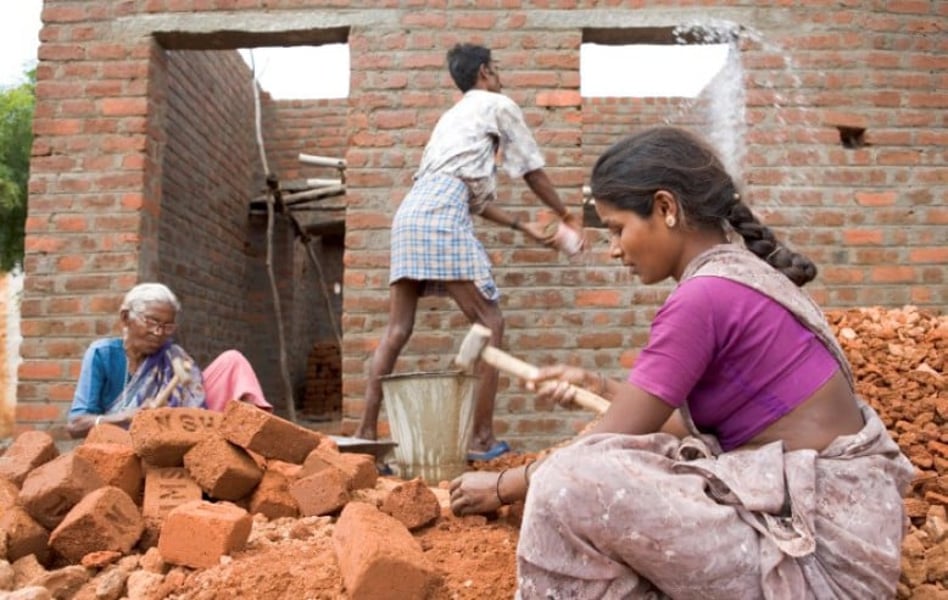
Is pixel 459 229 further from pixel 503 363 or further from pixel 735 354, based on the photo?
pixel 735 354

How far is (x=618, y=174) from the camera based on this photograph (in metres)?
1.86

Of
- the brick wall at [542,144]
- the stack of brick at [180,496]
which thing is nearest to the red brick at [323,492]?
the stack of brick at [180,496]

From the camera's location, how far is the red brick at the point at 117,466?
2.64 m

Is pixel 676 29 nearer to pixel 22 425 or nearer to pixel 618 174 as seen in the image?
pixel 618 174

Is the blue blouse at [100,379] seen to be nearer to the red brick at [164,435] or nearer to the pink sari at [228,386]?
the pink sari at [228,386]

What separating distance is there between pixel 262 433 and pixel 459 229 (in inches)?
53.4

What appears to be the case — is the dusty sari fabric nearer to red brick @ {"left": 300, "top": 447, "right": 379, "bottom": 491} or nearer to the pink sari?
red brick @ {"left": 300, "top": 447, "right": 379, "bottom": 491}

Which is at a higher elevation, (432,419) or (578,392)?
(578,392)

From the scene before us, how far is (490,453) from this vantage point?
374 cm

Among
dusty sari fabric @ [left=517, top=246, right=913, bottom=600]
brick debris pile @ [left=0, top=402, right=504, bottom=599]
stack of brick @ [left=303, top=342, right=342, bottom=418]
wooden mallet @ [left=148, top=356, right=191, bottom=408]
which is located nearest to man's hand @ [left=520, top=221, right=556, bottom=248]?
brick debris pile @ [left=0, top=402, right=504, bottom=599]

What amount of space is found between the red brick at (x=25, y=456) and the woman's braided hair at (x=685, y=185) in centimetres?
211

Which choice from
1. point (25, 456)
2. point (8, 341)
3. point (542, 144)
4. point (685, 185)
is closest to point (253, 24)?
point (542, 144)

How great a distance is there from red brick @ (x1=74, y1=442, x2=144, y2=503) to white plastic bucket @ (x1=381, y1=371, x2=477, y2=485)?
1010mm

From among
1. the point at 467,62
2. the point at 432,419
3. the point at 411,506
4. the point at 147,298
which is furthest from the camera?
the point at 467,62
